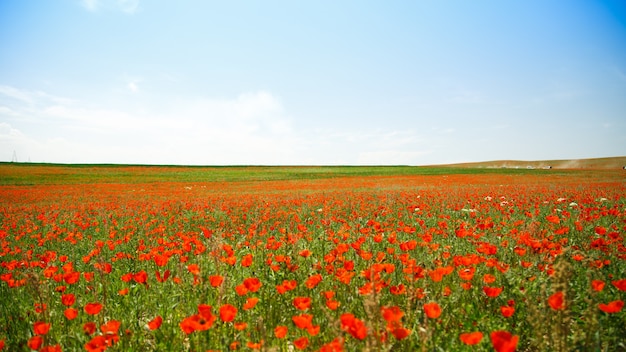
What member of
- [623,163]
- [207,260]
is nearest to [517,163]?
[623,163]

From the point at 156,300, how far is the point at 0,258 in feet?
13.6

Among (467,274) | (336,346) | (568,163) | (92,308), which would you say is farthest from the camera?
(568,163)

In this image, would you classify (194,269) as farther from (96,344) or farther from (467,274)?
(467,274)

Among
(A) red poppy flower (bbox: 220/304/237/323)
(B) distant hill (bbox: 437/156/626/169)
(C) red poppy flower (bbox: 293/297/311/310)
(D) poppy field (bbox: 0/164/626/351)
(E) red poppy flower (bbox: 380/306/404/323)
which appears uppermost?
(B) distant hill (bbox: 437/156/626/169)

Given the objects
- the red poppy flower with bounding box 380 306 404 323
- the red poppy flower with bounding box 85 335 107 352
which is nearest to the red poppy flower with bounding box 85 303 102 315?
the red poppy flower with bounding box 85 335 107 352

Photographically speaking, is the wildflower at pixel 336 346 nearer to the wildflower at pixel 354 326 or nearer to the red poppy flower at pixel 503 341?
the wildflower at pixel 354 326

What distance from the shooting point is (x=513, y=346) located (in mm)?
1505

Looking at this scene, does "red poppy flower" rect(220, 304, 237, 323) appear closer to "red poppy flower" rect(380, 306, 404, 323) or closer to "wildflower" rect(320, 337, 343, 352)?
"wildflower" rect(320, 337, 343, 352)

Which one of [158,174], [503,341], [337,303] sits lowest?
[337,303]

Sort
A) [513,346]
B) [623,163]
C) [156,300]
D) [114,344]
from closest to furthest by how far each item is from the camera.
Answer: [513,346] → [114,344] → [156,300] → [623,163]

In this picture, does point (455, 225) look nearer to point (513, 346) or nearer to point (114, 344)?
point (513, 346)

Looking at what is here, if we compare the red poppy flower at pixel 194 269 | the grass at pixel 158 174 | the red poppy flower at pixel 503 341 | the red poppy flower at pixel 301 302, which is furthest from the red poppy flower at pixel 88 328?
the grass at pixel 158 174

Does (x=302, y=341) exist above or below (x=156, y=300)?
above

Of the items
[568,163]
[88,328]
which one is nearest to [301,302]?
[88,328]
